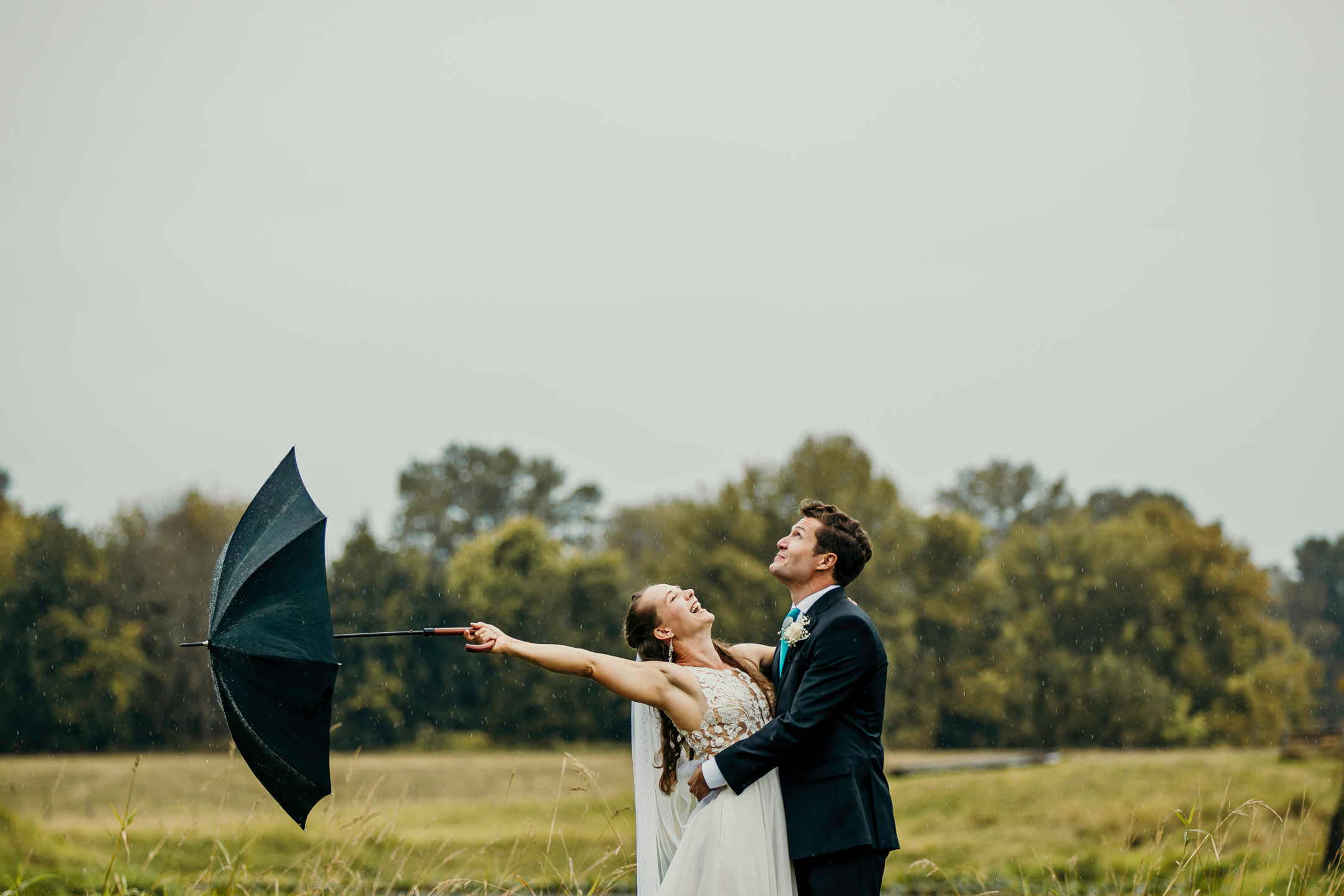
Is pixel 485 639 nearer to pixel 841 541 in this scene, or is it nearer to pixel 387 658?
pixel 841 541

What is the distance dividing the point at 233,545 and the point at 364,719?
134 feet

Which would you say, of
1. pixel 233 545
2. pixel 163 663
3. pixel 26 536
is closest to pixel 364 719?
pixel 163 663

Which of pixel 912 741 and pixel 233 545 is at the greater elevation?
pixel 233 545

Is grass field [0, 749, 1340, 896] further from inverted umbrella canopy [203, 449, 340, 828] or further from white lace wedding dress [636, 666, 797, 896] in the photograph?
inverted umbrella canopy [203, 449, 340, 828]

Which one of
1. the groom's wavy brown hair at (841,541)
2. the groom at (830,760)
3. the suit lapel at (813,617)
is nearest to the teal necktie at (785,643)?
the suit lapel at (813,617)

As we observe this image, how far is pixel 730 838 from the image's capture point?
442 centimetres

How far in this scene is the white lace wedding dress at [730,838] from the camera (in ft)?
14.4

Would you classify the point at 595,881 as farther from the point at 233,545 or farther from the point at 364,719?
the point at 364,719

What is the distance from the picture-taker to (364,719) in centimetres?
4275

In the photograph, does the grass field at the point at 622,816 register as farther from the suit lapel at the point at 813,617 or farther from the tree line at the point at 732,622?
the suit lapel at the point at 813,617

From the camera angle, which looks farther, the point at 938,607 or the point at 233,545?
the point at 938,607

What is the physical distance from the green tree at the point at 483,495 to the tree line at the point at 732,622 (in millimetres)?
6662

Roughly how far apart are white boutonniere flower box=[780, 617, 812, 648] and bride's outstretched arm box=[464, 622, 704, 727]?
0.46 meters

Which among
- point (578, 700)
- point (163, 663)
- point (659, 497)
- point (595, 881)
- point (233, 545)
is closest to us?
point (233, 545)
